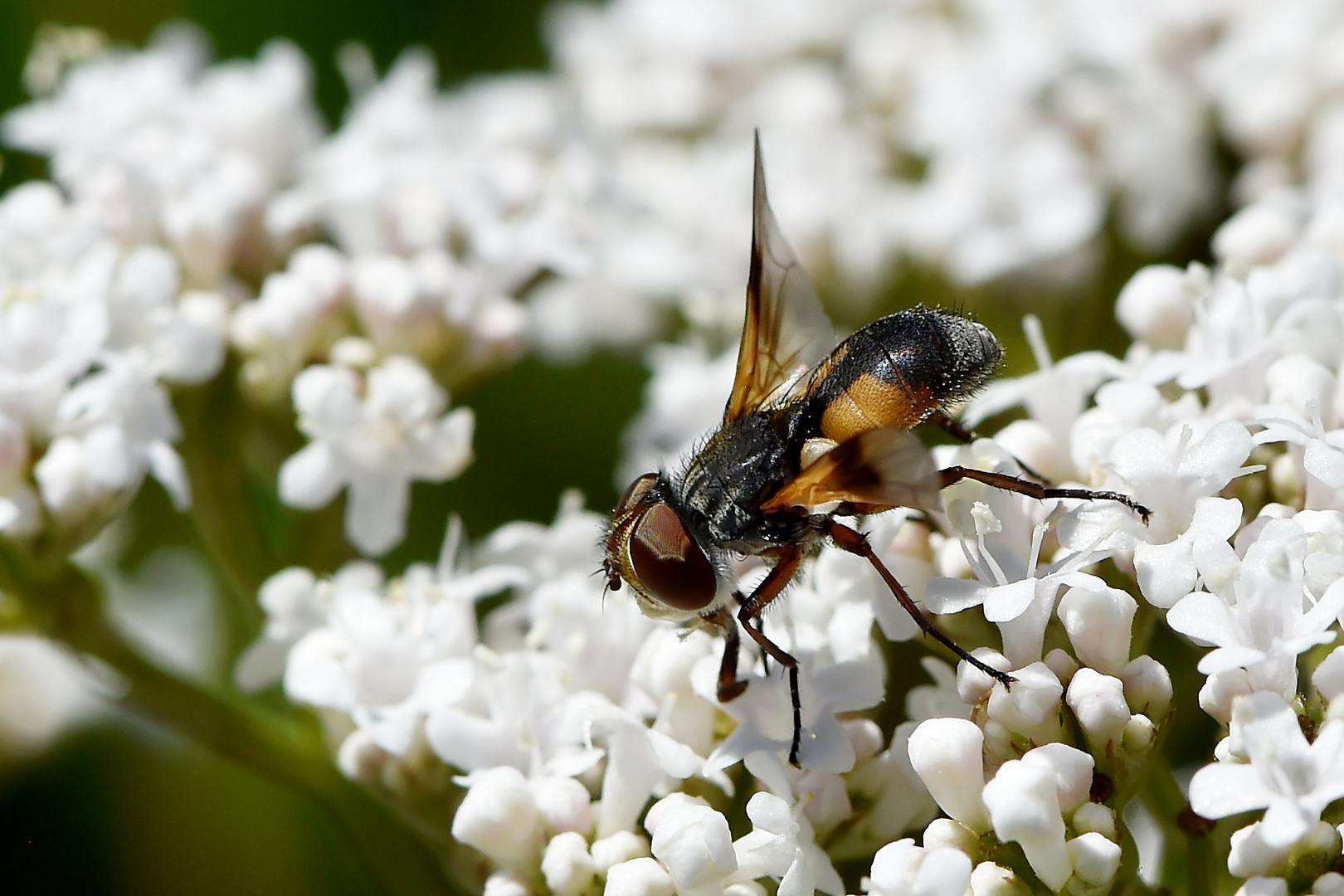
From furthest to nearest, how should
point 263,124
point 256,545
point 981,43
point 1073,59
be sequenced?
point 981,43, point 1073,59, point 263,124, point 256,545

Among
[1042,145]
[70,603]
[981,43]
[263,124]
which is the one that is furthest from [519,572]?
[981,43]

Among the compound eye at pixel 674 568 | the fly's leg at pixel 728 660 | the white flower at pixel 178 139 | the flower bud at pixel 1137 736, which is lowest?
the flower bud at pixel 1137 736

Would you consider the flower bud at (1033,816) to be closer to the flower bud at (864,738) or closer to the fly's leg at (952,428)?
the flower bud at (864,738)

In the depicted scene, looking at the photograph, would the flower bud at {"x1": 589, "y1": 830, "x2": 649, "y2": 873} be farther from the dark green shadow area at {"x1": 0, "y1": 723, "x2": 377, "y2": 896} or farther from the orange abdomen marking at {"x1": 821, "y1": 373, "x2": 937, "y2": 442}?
the dark green shadow area at {"x1": 0, "y1": 723, "x2": 377, "y2": 896}

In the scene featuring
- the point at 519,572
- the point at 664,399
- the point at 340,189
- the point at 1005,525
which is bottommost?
the point at 1005,525

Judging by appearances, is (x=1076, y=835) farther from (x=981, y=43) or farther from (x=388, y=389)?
(x=981, y=43)

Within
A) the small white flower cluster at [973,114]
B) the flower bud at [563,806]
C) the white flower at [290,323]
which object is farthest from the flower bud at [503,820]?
the small white flower cluster at [973,114]

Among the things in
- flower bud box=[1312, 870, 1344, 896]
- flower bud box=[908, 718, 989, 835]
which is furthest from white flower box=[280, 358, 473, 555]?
flower bud box=[1312, 870, 1344, 896]

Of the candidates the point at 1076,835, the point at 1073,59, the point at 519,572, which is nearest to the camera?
the point at 1076,835
